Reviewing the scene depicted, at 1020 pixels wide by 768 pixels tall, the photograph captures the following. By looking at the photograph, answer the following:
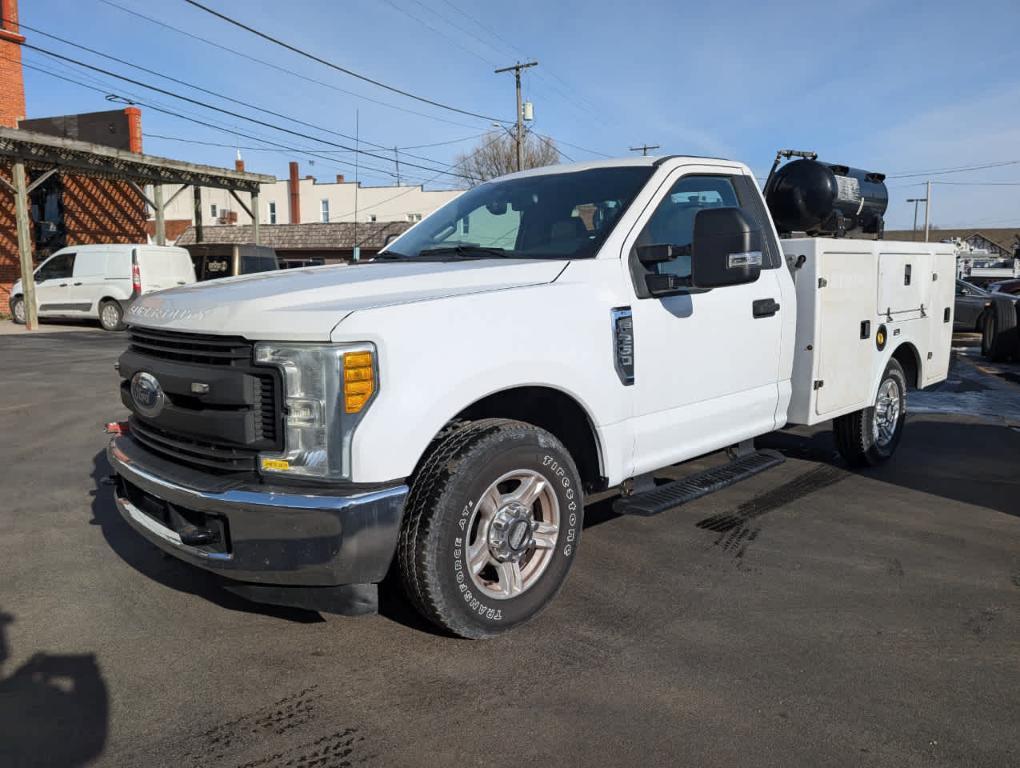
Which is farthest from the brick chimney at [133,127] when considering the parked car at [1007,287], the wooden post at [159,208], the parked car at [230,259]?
the parked car at [1007,287]

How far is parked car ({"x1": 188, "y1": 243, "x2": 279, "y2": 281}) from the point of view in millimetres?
17594

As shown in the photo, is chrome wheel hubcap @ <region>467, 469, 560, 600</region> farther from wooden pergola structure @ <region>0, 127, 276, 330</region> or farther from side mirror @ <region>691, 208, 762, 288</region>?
wooden pergola structure @ <region>0, 127, 276, 330</region>

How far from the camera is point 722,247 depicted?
12.3ft

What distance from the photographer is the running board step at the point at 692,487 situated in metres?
3.95

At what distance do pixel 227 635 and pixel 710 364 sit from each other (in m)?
2.63

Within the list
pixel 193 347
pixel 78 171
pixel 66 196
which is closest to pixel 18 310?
pixel 78 171

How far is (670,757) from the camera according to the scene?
8.32ft

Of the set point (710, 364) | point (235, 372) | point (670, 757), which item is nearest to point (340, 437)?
point (235, 372)

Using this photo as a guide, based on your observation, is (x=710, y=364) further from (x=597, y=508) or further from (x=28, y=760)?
(x=28, y=760)

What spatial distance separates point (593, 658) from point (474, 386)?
115 centimetres

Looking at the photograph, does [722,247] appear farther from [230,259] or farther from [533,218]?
[230,259]

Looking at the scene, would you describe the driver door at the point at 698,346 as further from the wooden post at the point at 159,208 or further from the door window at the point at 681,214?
the wooden post at the point at 159,208

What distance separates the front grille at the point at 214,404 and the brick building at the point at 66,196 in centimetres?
2082

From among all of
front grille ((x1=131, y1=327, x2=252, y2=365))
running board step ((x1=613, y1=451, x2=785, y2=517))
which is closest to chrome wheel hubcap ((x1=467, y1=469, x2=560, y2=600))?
running board step ((x1=613, y1=451, x2=785, y2=517))
